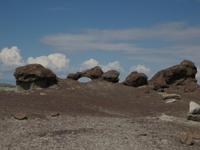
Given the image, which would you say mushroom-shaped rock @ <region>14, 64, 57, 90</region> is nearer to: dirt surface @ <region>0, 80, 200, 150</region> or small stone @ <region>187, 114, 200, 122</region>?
dirt surface @ <region>0, 80, 200, 150</region>

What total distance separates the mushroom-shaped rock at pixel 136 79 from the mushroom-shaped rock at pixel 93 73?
3.51 metres

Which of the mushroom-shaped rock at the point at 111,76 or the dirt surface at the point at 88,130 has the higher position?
the mushroom-shaped rock at the point at 111,76

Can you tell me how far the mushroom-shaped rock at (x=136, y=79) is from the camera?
50.1m

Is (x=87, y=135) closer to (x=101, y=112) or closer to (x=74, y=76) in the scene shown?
Result: (x=101, y=112)

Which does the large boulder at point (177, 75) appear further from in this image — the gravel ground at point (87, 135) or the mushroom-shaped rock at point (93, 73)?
the gravel ground at point (87, 135)

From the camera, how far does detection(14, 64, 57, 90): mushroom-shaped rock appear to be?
1795 inches

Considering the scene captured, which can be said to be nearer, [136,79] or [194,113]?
[194,113]

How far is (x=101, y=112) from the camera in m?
29.5

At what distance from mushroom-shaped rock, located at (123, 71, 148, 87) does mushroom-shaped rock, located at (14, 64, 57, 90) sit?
29.4 feet

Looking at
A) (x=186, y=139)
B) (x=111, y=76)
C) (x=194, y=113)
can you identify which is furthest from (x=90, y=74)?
(x=186, y=139)

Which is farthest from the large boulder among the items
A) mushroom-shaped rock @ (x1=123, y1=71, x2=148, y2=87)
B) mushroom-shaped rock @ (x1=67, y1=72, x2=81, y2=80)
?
mushroom-shaped rock @ (x1=67, y1=72, x2=81, y2=80)

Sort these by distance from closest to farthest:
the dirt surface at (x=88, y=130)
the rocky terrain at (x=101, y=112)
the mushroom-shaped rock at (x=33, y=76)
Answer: the dirt surface at (x=88, y=130) → the rocky terrain at (x=101, y=112) → the mushroom-shaped rock at (x=33, y=76)

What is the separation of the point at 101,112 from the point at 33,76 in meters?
17.7

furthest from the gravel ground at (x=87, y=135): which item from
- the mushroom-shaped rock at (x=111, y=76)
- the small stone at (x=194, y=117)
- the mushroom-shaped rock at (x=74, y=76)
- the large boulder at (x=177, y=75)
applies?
the mushroom-shaped rock at (x=74, y=76)
